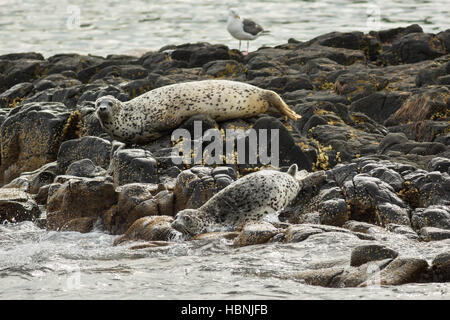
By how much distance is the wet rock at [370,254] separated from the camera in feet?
27.1

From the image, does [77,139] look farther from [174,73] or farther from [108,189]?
[174,73]

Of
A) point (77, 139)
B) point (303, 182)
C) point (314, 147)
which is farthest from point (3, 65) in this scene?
point (303, 182)

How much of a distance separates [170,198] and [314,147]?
2.99 meters

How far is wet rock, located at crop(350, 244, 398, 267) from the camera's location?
8273mm

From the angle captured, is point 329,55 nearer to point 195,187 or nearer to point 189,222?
point 195,187

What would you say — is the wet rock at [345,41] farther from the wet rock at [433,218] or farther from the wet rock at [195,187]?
the wet rock at [433,218]

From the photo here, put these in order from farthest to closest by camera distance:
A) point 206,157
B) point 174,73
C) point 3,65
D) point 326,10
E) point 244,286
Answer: point 326,10
point 3,65
point 174,73
point 206,157
point 244,286

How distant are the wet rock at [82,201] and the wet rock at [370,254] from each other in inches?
165

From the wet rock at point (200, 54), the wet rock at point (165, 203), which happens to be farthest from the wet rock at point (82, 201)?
the wet rock at point (200, 54)

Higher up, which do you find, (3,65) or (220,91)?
(220,91)

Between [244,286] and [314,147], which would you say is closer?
[244,286]

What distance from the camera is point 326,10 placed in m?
35.2

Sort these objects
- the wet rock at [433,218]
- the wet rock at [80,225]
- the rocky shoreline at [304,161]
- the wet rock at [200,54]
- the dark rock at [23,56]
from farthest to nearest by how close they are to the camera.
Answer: the dark rock at [23,56], the wet rock at [200,54], the wet rock at [80,225], the wet rock at [433,218], the rocky shoreline at [304,161]

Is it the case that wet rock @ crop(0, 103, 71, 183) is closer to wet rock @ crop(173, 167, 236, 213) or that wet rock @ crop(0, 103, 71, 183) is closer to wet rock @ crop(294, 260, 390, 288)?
wet rock @ crop(173, 167, 236, 213)
